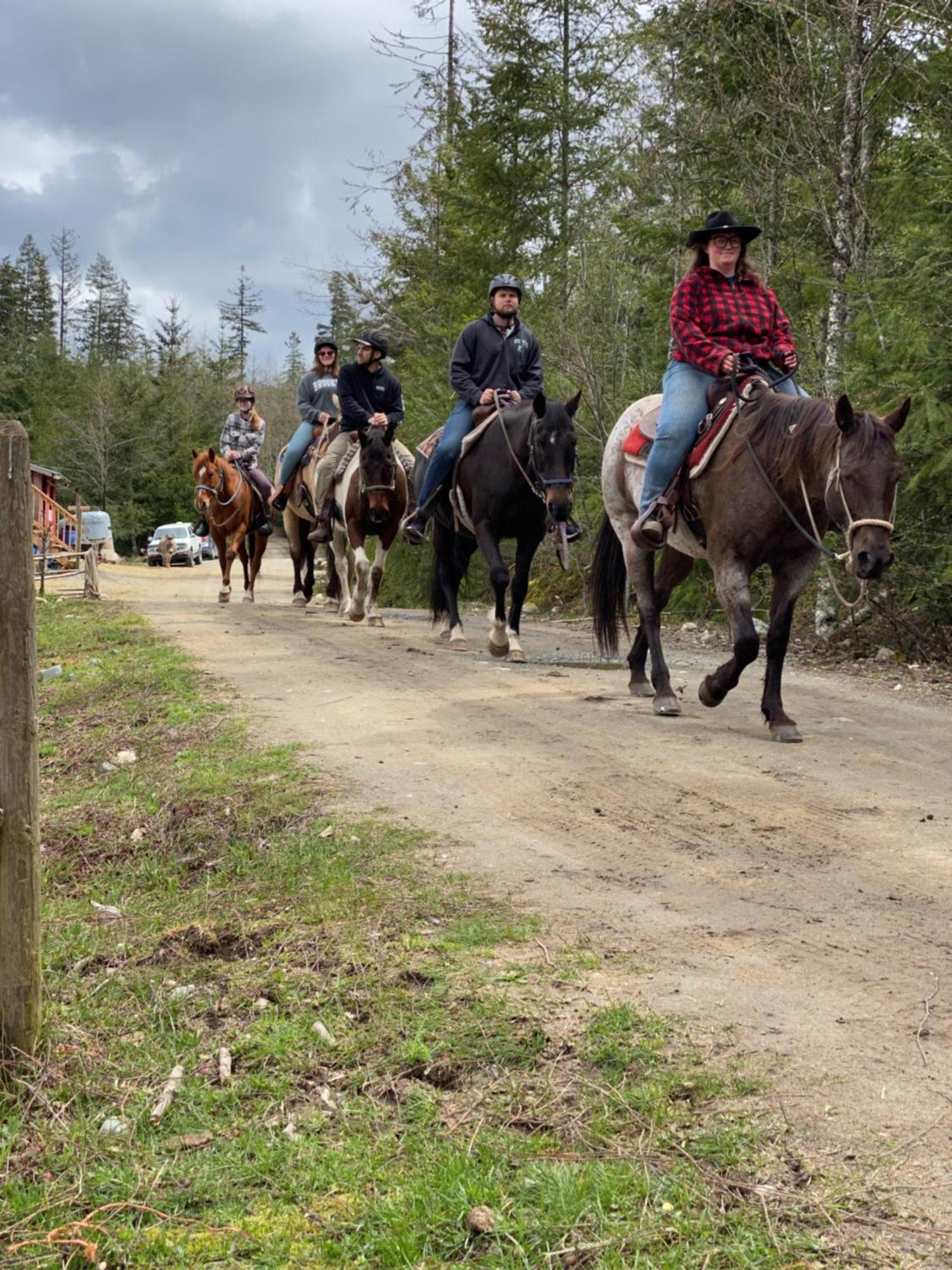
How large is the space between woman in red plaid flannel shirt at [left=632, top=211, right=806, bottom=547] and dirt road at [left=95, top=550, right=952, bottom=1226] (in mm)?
1862

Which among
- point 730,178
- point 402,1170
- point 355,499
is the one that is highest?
point 730,178

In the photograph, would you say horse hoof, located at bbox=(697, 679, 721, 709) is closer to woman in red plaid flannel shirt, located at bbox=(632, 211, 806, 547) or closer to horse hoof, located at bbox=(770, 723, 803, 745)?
horse hoof, located at bbox=(770, 723, 803, 745)

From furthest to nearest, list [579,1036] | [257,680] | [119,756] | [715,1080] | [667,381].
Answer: [257,680], [667,381], [119,756], [579,1036], [715,1080]

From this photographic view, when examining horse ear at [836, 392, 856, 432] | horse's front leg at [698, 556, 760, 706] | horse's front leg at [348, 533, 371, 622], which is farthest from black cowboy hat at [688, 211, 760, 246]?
horse's front leg at [348, 533, 371, 622]

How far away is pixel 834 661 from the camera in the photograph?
39.9 ft

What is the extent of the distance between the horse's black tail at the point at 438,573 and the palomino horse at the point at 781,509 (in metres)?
4.90

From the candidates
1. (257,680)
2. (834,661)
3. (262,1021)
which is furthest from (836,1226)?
(834,661)

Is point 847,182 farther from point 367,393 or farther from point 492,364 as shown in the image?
point 367,393

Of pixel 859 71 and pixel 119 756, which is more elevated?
pixel 859 71

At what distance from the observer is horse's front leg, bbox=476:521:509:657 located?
1179cm

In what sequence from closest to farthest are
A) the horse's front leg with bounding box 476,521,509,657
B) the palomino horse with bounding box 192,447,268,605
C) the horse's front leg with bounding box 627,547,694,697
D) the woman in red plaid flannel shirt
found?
the woman in red plaid flannel shirt < the horse's front leg with bounding box 627,547,694,697 < the horse's front leg with bounding box 476,521,509,657 < the palomino horse with bounding box 192,447,268,605

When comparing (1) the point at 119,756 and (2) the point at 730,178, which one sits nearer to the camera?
(1) the point at 119,756

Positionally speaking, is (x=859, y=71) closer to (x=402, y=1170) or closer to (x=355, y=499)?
(x=355, y=499)

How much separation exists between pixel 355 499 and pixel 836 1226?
1338 centimetres
